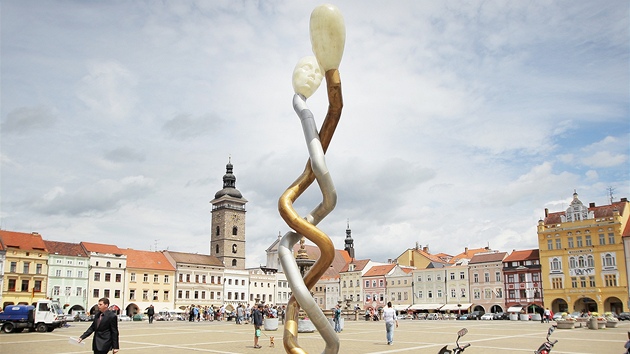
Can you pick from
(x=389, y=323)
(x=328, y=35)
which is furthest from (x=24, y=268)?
(x=328, y=35)

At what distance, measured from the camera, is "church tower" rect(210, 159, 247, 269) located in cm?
9919

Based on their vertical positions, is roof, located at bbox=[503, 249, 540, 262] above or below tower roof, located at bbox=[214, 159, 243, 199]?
below

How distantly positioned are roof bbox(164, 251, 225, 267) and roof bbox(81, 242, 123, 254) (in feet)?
28.2

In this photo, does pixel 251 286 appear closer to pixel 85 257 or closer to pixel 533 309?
pixel 85 257

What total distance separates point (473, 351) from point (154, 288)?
6695 cm

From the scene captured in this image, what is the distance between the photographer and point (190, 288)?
8250 centimetres

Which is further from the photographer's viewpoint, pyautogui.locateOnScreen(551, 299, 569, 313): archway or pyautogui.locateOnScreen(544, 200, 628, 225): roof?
pyautogui.locateOnScreen(551, 299, 569, 313): archway

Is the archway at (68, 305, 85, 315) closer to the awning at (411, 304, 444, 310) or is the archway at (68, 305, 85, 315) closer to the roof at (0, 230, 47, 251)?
the roof at (0, 230, 47, 251)

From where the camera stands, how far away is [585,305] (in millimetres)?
60750

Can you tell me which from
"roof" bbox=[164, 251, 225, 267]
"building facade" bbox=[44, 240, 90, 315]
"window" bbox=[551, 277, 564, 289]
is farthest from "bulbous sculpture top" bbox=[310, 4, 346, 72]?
"roof" bbox=[164, 251, 225, 267]

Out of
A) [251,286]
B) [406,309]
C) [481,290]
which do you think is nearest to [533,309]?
[481,290]

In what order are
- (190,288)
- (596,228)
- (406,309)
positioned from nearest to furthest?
(596,228), (406,309), (190,288)

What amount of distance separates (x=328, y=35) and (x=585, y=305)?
61234 mm

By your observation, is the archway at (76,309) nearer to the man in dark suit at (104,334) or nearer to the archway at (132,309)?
the archway at (132,309)
